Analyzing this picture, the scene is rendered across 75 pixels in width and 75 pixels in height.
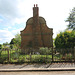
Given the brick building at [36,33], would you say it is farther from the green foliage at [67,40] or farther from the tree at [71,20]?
the tree at [71,20]

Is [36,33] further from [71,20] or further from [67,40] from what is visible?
[71,20]

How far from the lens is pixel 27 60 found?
809cm

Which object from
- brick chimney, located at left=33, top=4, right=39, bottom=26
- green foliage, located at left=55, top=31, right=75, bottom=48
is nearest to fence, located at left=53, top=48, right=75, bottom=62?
green foliage, located at left=55, top=31, right=75, bottom=48

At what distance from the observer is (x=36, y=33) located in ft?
54.5

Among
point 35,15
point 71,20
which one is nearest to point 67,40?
point 35,15

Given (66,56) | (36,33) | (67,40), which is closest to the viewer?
(66,56)

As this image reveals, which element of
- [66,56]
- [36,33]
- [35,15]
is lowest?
[66,56]

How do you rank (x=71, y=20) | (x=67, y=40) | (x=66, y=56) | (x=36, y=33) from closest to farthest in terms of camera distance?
(x=66, y=56)
(x=67, y=40)
(x=36, y=33)
(x=71, y=20)

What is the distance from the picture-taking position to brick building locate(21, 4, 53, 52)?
16.7m

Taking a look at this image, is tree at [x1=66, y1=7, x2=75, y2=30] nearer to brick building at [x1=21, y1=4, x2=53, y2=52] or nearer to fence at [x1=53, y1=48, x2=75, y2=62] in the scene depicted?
brick building at [x1=21, y1=4, x2=53, y2=52]

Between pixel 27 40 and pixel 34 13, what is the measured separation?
21.0ft

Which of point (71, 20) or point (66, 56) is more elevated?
point (71, 20)

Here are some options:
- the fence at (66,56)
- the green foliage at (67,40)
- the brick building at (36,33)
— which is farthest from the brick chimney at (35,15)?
the fence at (66,56)

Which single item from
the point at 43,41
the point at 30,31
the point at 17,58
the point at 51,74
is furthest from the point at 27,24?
the point at 51,74
